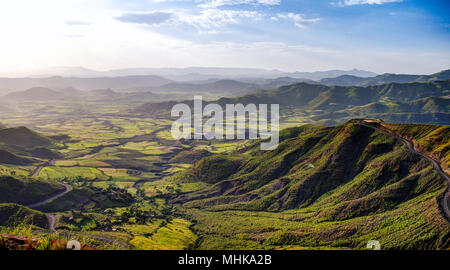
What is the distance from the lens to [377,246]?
5956 centimetres

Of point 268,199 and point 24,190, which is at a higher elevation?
point 24,190

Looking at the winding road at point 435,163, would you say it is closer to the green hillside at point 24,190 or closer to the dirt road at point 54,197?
the dirt road at point 54,197

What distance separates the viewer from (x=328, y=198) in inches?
4053

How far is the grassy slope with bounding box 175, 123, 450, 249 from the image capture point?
68750 millimetres

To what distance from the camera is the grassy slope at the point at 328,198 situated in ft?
226

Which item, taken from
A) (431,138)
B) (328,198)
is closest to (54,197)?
(328,198)

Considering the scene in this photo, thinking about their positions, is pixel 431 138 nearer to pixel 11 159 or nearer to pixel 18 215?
pixel 18 215

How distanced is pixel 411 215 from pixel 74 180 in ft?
473

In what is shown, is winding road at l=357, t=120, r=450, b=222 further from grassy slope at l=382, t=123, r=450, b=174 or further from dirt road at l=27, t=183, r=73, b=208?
dirt road at l=27, t=183, r=73, b=208

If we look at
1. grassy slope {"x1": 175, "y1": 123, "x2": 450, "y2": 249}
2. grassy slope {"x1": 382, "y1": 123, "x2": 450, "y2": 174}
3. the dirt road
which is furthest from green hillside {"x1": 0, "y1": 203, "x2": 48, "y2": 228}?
grassy slope {"x1": 382, "y1": 123, "x2": 450, "y2": 174}

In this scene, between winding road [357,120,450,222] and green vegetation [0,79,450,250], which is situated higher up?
winding road [357,120,450,222]

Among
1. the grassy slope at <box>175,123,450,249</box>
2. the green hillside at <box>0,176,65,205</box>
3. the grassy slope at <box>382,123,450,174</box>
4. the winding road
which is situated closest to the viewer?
the winding road
